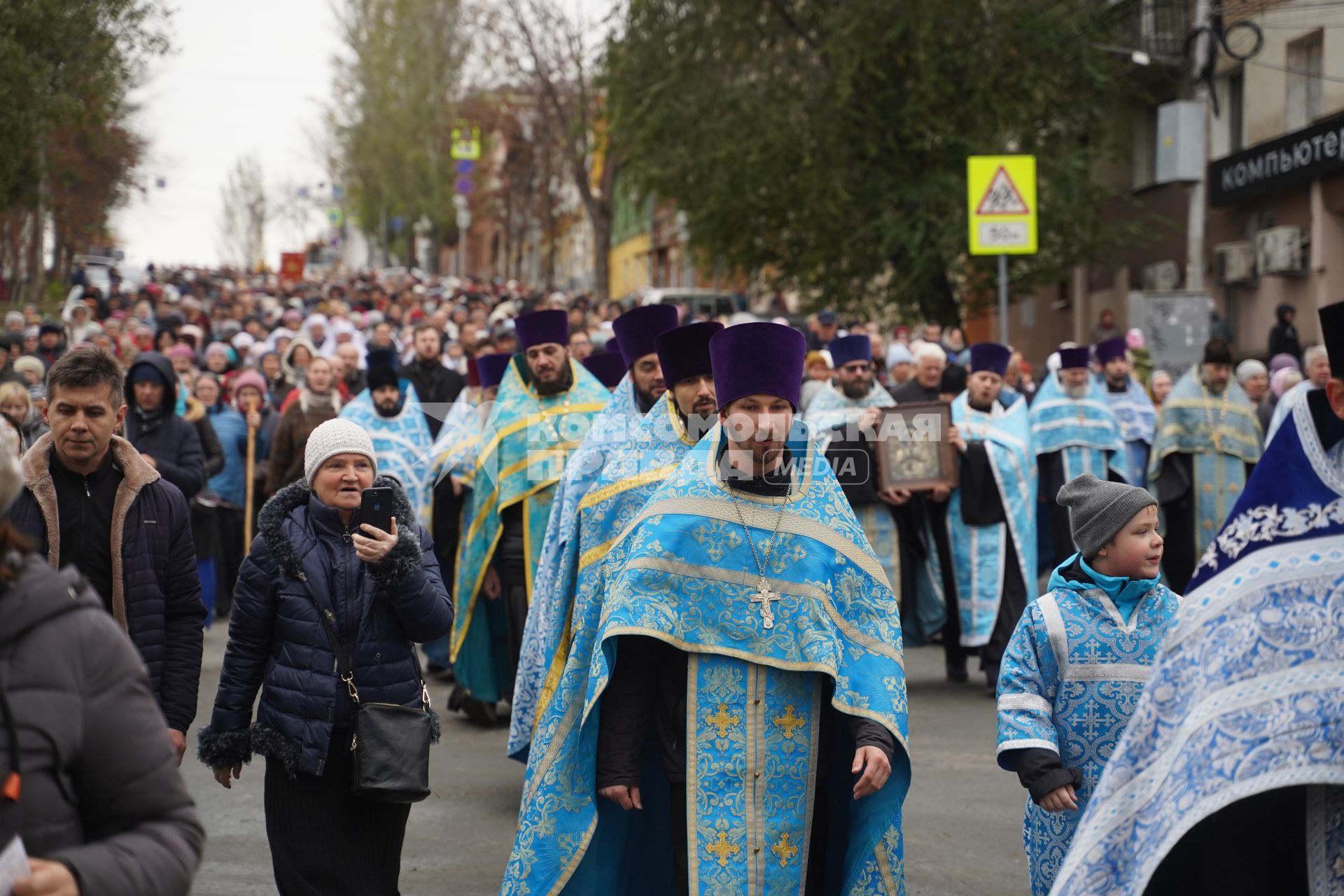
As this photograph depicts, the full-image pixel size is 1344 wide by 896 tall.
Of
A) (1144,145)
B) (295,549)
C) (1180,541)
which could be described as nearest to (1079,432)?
(1180,541)

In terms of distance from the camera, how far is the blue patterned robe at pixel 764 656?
16.5 feet

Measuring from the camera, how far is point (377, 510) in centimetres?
535

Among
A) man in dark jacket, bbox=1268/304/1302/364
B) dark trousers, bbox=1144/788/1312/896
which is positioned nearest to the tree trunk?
man in dark jacket, bbox=1268/304/1302/364

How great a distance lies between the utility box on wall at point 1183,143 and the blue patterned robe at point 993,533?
12350 millimetres

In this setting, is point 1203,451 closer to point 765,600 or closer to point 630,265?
point 765,600

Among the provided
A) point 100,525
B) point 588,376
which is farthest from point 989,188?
point 100,525

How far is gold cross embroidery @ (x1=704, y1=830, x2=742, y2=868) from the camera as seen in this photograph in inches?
198

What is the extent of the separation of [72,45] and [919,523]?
1396 cm

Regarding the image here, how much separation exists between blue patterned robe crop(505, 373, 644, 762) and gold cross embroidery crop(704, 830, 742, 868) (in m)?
1.80

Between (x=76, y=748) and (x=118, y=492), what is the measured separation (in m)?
3.05

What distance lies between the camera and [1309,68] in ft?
82.9

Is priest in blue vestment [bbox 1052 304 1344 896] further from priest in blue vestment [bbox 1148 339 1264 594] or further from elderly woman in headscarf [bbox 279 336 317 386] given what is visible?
elderly woman in headscarf [bbox 279 336 317 386]

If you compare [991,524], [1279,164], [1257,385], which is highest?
[1279,164]

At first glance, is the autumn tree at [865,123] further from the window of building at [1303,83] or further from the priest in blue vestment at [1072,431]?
the priest in blue vestment at [1072,431]
